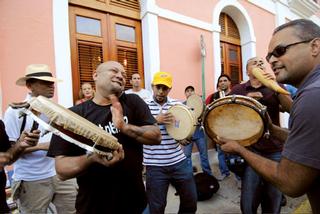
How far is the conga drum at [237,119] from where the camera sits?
2053 millimetres

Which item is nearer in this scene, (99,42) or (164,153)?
(164,153)

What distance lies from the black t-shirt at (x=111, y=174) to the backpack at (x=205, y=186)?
254cm

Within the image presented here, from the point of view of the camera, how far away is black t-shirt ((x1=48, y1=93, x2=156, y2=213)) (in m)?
1.80

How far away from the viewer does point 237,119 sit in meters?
2.16

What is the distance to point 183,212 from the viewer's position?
9.88 ft

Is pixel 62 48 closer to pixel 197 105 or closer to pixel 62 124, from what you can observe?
pixel 197 105

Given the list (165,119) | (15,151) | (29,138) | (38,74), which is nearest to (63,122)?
(29,138)

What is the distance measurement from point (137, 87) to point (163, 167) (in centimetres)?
245

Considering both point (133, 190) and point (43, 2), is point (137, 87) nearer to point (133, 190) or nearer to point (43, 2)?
point (43, 2)

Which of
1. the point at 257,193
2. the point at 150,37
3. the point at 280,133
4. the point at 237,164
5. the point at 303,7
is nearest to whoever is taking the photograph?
the point at 280,133

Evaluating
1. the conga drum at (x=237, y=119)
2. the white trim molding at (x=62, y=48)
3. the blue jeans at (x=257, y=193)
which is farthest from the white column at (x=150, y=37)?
the conga drum at (x=237, y=119)

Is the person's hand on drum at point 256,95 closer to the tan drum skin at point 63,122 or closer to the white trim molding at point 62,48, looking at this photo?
the tan drum skin at point 63,122

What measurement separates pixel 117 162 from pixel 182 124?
4.63 feet

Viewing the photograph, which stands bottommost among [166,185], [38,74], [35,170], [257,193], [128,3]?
[257,193]
